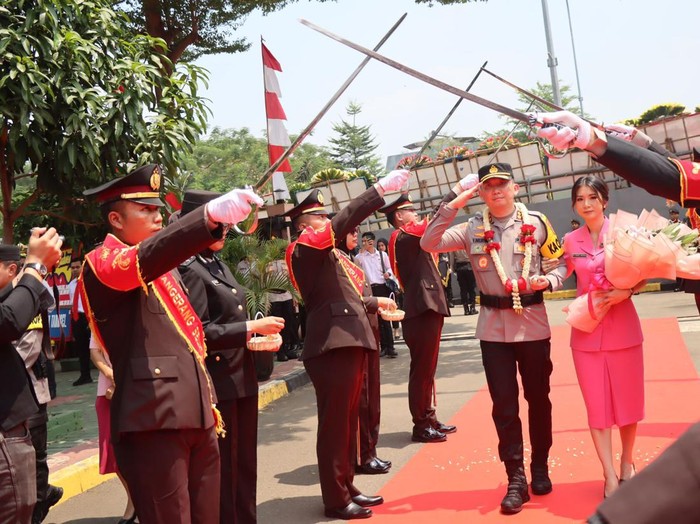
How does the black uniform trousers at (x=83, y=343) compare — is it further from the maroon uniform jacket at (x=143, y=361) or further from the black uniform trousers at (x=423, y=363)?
the maroon uniform jacket at (x=143, y=361)

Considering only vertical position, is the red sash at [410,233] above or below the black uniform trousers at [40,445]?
above

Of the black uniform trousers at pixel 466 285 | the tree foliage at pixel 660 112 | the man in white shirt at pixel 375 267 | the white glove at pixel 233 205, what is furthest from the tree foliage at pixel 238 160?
the white glove at pixel 233 205

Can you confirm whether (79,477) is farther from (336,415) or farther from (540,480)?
(540,480)

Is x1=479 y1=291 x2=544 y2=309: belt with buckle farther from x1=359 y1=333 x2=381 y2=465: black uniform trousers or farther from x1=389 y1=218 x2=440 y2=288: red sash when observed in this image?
x1=389 y1=218 x2=440 y2=288: red sash

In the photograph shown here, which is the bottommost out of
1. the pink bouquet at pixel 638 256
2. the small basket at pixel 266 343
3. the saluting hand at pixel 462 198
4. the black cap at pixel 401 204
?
the small basket at pixel 266 343

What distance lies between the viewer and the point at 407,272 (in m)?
7.09

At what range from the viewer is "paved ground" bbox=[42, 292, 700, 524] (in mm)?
5426

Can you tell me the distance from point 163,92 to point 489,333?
12.3ft

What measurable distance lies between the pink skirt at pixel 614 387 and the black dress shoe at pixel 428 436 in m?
1.94

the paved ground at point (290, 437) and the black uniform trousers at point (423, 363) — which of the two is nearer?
the paved ground at point (290, 437)

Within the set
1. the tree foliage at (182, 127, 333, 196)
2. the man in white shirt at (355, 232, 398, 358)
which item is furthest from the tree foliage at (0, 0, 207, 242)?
the tree foliage at (182, 127, 333, 196)

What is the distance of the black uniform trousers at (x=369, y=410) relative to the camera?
19.0 feet

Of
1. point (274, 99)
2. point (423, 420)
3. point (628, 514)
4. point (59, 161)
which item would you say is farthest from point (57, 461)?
point (274, 99)

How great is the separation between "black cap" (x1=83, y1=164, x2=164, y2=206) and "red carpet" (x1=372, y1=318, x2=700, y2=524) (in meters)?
2.58
